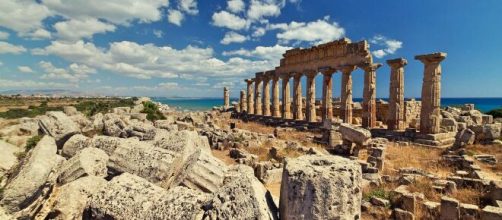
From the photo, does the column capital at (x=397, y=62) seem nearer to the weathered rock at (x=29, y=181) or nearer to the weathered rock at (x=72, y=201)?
the weathered rock at (x=72, y=201)

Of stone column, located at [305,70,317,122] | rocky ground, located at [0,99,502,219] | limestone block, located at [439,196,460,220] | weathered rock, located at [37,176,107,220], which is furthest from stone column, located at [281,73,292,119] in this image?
weathered rock, located at [37,176,107,220]

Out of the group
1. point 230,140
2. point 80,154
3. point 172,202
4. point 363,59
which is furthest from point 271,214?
point 363,59

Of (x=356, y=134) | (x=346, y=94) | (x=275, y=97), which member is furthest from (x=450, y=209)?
(x=275, y=97)

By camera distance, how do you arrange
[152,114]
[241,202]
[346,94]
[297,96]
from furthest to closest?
[297,96], [346,94], [152,114], [241,202]

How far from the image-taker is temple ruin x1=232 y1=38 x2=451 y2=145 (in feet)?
62.8

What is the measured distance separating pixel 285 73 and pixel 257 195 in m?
29.0

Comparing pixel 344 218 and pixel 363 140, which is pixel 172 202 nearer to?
pixel 344 218

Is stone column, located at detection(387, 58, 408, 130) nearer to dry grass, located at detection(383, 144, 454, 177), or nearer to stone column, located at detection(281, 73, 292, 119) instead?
dry grass, located at detection(383, 144, 454, 177)

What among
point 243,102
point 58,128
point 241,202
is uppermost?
point 243,102

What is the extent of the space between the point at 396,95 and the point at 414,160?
9087 mm

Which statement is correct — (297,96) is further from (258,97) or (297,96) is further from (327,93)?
(258,97)

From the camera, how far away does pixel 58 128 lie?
983 centimetres

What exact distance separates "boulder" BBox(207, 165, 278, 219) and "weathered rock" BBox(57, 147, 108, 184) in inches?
138

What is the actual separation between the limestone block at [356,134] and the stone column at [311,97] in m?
13.0
